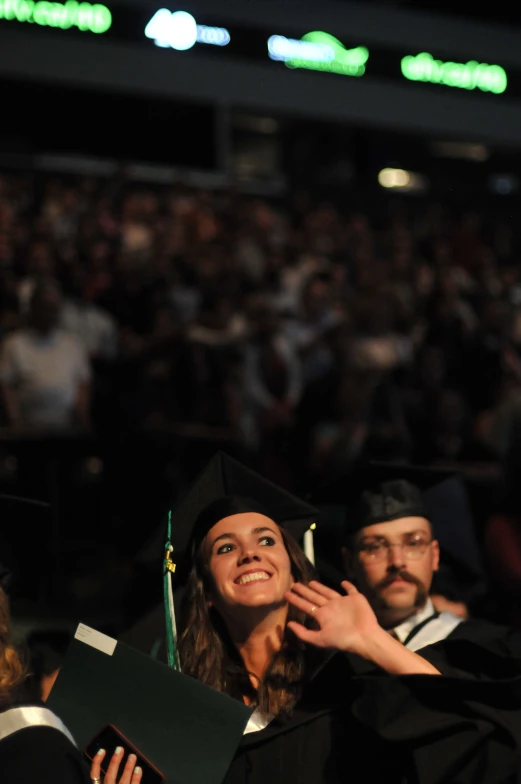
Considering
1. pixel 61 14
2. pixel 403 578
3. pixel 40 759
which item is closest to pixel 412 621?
pixel 403 578

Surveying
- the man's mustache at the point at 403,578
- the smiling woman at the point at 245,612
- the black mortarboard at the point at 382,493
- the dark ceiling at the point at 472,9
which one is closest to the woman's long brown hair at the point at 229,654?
the smiling woman at the point at 245,612

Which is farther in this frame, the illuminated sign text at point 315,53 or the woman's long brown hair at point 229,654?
the illuminated sign text at point 315,53

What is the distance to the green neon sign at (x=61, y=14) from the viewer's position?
5.80 metres

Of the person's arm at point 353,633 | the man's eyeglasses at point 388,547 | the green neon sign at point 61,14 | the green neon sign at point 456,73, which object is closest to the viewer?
the person's arm at point 353,633

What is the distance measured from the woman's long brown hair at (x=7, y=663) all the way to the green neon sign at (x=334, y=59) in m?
4.94

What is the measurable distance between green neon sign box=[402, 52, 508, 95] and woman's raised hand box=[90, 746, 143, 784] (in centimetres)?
544

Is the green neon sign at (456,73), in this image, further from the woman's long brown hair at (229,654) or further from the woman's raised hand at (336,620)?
the woman's raised hand at (336,620)

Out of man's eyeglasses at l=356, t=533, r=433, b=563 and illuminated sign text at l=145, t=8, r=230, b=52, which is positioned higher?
illuminated sign text at l=145, t=8, r=230, b=52

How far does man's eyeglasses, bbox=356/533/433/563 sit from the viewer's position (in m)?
3.51

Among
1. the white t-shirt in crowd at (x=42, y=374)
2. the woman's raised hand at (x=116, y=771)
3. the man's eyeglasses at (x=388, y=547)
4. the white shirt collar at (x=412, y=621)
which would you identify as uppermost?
the white t-shirt in crowd at (x=42, y=374)

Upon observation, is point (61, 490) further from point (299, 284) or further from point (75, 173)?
point (75, 173)

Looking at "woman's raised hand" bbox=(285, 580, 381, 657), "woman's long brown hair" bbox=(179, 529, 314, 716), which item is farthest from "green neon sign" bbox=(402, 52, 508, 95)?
"woman's raised hand" bbox=(285, 580, 381, 657)

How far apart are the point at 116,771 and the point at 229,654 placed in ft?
1.68

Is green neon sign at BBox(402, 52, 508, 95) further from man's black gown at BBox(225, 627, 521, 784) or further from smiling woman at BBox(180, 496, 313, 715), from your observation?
man's black gown at BBox(225, 627, 521, 784)
